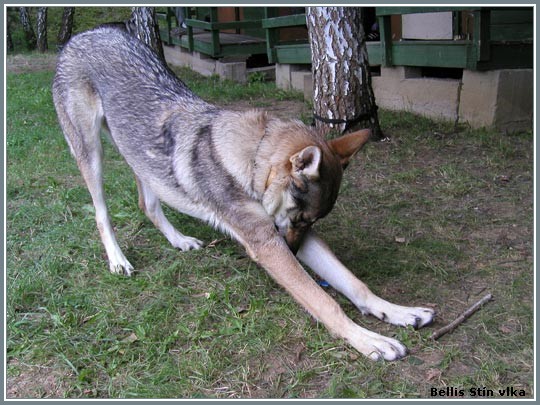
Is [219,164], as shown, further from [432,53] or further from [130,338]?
[432,53]

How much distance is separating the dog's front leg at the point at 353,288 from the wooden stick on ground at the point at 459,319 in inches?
4.0

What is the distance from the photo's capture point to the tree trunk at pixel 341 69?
599cm

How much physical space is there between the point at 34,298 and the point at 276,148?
67.3 inches

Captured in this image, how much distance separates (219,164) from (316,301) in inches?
38.4

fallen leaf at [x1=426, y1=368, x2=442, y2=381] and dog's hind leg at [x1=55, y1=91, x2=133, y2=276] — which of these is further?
dog's hind leg at [x1=55, y1=91, x2=133, y2=276]

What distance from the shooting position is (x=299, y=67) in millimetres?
9781

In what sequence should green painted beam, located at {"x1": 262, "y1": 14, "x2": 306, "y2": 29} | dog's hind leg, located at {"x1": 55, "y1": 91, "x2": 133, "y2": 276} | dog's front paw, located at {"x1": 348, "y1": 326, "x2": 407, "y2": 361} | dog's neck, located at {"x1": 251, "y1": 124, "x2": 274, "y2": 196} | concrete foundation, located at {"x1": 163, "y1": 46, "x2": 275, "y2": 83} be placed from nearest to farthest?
dog's front paw, located at {"x1": 348, "y1": 326, "x2": 407, "y2": 361}
dog's neck, located at {"x1": 251, "y1": 124, "x2": 274, "y2": 196}
dog's hind leg, located at {"x1": 55, "y1": 91, "x2": 133, "y2": 276}
green painted beam, located at {"x1": 262, "y1": 14, "x2": 306, "y2": 29}
concrete foundation, located at {"x1": 163, "y1": 46, "x2": 275, "y2": 83}

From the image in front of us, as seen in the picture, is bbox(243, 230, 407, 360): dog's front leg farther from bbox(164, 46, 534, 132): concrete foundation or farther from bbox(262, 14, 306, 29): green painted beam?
bbox(262, 14, 306, 29): green painted beam

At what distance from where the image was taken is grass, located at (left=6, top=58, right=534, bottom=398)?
108 inches

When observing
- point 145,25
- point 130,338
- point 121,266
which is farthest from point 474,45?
point 145,25

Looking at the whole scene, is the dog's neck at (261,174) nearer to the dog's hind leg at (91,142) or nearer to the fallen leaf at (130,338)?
the fallen leaf at (130,338)

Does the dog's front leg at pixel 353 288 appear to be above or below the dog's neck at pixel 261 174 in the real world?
below

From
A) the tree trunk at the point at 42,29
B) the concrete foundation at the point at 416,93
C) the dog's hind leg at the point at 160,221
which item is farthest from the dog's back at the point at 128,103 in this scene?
the tree trunk at the point at 42,29

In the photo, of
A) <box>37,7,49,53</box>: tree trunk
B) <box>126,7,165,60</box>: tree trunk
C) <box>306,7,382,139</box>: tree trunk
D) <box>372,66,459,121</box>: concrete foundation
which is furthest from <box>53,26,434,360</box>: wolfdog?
<box>37,7,49,53</box>: tree trunk
